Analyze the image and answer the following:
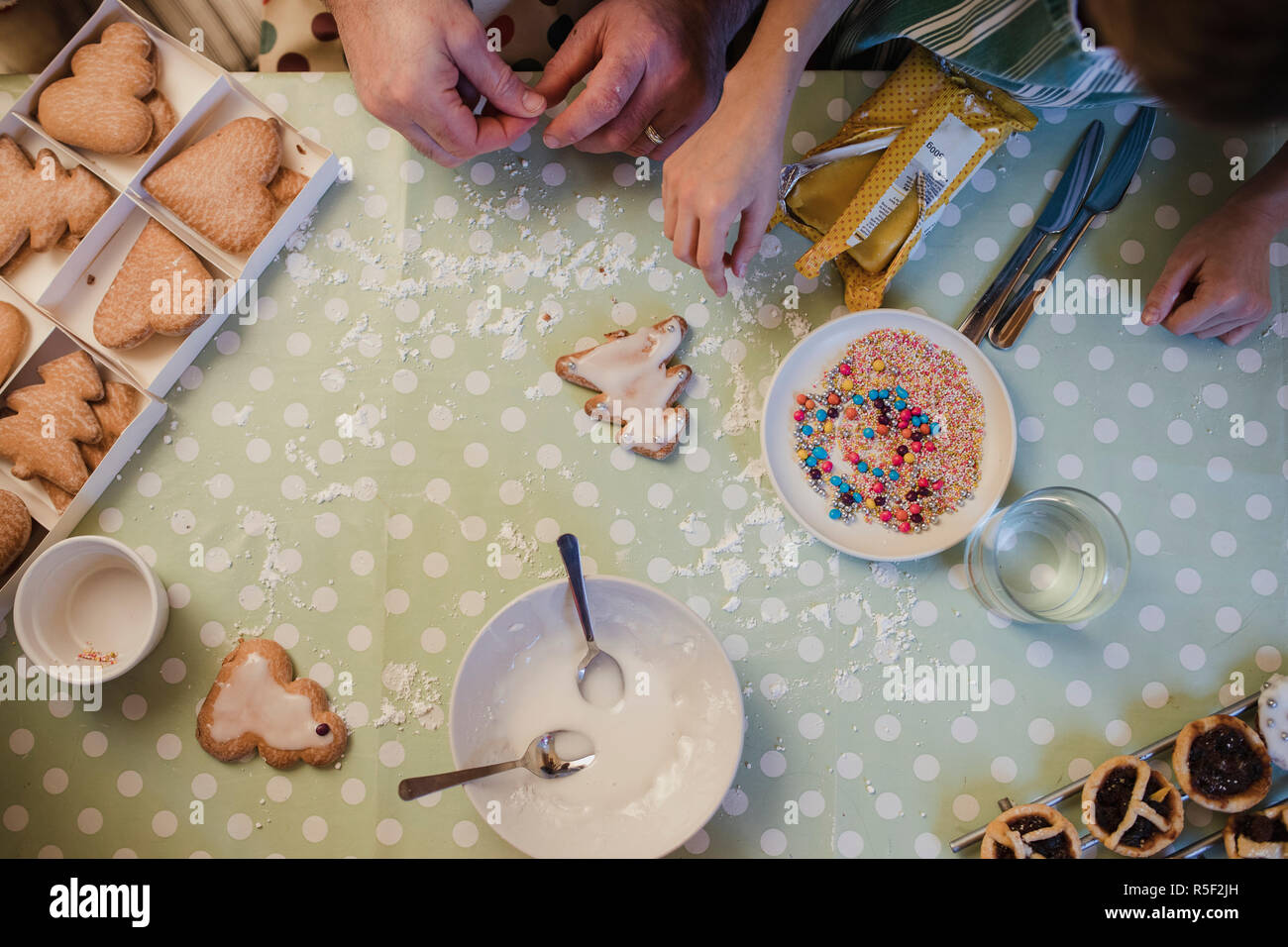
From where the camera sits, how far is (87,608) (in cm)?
108

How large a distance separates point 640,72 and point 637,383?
376 mm

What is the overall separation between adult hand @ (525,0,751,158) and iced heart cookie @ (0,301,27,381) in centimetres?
71

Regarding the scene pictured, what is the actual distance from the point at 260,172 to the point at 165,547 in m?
0.50

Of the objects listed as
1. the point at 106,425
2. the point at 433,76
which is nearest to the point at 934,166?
the point at 433,76

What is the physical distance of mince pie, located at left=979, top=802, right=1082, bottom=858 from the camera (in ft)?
3.30

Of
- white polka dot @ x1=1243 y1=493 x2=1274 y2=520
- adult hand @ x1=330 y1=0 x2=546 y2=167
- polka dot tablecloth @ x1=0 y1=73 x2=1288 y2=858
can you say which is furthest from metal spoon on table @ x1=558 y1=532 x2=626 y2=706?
white polka dot @ x1=1243 y1=493 x2=1274 y2=520

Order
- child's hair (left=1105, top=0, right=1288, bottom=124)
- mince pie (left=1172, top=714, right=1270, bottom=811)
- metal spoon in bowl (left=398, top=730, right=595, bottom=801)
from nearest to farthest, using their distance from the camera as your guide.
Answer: child's hair (left=1105, top=0, right=1288, bottom=124)
metal spoon in bowl (left=398, top=730, right=595, bottom=801)
mince pie (left=1172, top=714, right=1270, bottom=811)

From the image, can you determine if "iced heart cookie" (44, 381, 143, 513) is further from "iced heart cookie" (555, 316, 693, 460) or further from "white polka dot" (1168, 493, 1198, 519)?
"white polka dot" (1168, 493, 1198, 519)

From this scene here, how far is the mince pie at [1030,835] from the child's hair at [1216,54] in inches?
30.6

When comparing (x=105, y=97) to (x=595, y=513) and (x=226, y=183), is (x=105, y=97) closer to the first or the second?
(x=226, y=183)

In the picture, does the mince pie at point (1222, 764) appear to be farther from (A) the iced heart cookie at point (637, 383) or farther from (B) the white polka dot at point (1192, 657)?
(A) the iced heart cookie at point (637, 383)

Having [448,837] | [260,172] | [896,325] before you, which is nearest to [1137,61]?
[896,325]

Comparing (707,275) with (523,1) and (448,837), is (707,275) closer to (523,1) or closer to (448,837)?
(523,1)

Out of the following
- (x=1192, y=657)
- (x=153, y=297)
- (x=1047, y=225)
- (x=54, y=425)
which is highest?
(x=1047, y=225)
